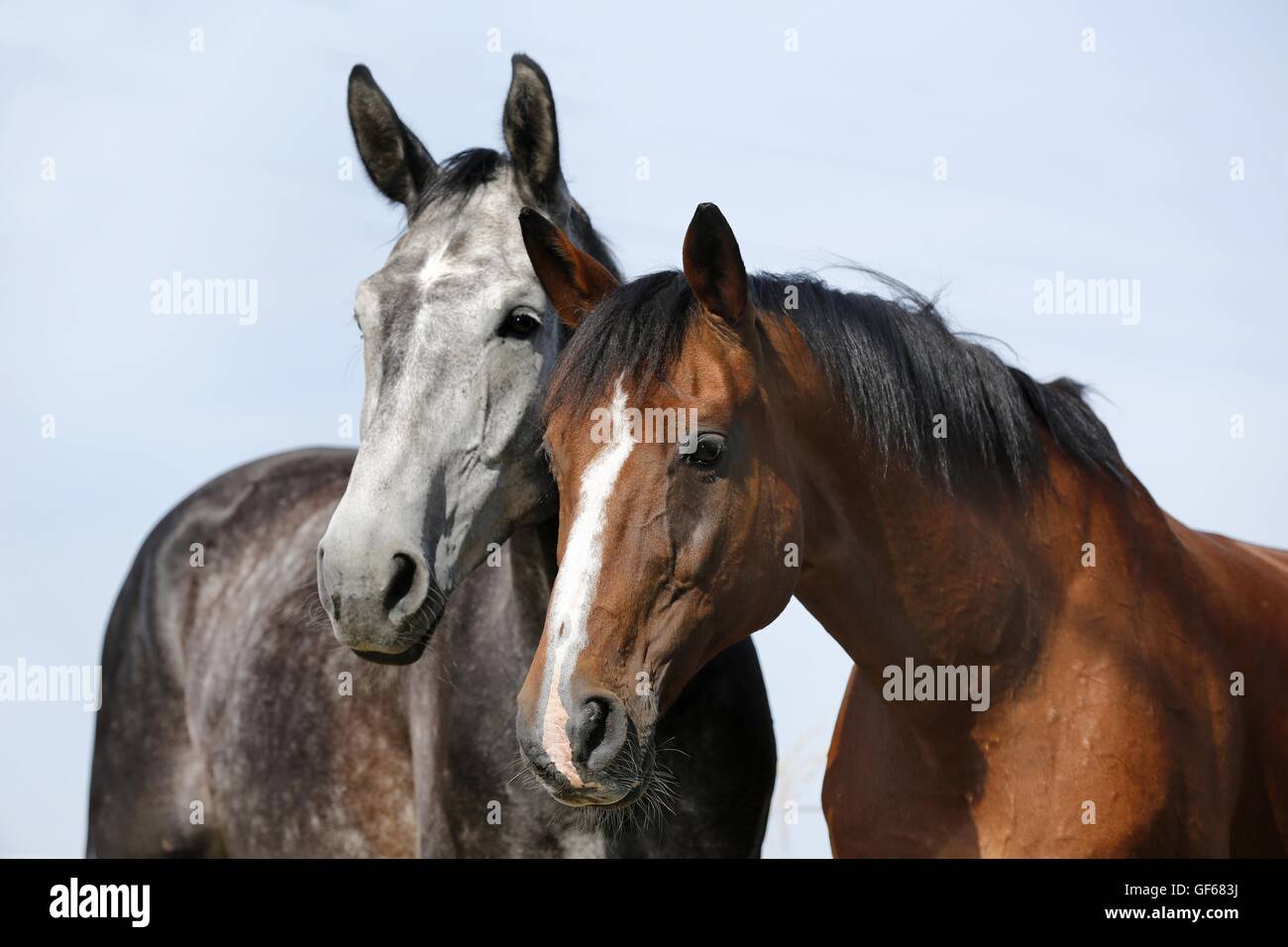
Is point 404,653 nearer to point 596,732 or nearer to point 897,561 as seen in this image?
point 596,732

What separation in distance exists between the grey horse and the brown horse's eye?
3.34 ft

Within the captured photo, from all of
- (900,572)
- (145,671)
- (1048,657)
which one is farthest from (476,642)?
(145,671)

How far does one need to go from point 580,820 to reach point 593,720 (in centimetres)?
142

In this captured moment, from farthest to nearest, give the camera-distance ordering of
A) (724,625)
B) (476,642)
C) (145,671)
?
(145,671), (476,642), (724,625)

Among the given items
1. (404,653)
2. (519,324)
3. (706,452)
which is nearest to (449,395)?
(519,324)

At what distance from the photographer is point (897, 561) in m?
4.46

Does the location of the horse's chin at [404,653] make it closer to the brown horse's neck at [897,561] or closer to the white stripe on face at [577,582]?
the white stripe on face at [577,582]

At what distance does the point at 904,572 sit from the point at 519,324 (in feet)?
5.08

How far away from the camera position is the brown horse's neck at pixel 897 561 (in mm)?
4430

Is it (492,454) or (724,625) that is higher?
(492,454)

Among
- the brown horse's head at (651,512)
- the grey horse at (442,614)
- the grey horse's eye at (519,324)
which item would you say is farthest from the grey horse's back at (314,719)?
the brown horse's head at (651,512)

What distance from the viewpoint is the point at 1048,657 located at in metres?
4.43

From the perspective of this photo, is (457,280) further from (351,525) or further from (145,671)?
(145,671)

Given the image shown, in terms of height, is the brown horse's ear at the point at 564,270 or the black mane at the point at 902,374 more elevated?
the brown horse's ear at the point at 564,270
